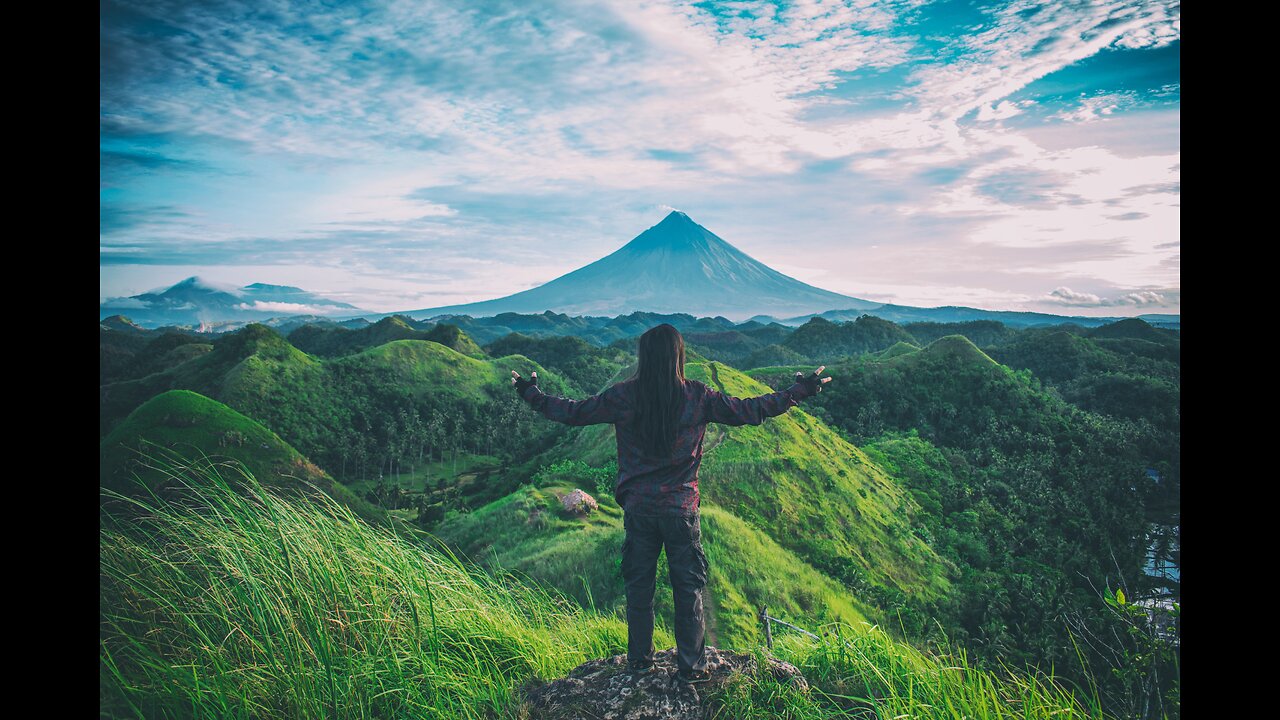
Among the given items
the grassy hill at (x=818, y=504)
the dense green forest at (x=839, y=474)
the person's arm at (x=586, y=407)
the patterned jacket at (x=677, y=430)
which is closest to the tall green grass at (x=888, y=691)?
the dense green forest at (x=839, y=474)

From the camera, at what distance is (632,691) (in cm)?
286

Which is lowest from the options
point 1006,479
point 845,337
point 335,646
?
point 1006,479

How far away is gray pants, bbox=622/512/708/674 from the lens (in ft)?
9.75

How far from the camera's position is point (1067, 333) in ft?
159

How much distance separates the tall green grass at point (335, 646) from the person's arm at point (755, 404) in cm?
128

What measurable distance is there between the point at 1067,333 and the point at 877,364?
26.9 m

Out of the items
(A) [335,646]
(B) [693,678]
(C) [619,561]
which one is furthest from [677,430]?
(C) [619,561]

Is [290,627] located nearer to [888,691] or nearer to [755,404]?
[755,404]

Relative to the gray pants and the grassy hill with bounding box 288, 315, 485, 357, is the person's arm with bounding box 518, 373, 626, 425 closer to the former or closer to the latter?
the gray pants

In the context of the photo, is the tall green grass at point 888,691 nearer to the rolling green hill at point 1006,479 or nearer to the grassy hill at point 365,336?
the rolling green hill at point 1006,479

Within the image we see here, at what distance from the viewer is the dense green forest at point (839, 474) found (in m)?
11.7

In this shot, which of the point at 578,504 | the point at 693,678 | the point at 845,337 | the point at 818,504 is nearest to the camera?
the point at 693,678

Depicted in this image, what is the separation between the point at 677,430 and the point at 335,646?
197 cm

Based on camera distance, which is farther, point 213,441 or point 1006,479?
point 1006,479
